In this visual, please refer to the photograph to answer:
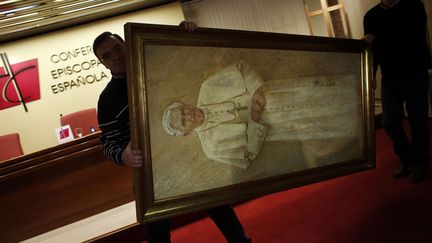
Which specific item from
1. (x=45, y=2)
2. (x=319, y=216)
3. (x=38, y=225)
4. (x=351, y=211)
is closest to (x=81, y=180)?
(x=38, y=225)

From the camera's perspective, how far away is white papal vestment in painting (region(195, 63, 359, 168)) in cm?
140

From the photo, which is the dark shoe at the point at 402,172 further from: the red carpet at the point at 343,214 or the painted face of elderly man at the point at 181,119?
the painted face of elderly man at the point at 181,119

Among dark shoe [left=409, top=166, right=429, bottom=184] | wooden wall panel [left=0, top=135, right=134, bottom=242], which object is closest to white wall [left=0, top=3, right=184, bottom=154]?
wooden wall panel [left=0, top=135, right=134, bottom=242]

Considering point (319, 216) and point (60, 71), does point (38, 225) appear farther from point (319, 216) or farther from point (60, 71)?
point (60, 71)

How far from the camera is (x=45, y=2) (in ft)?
15.7

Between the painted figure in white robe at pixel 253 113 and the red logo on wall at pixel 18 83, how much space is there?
5.48 metres

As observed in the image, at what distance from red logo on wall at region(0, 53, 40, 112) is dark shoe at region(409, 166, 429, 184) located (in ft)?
18.8

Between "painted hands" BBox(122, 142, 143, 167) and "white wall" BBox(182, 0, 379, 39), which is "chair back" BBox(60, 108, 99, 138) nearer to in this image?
"white wall" BBox(182, 0, 379, 39)

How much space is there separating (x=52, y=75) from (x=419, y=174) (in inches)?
224

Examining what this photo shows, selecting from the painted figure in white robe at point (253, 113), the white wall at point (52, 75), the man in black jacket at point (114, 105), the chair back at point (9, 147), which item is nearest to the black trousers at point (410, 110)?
the painted figure in white robe at point (253, 113)

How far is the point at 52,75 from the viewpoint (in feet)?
19.6

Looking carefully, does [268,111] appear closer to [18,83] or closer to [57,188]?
[57,188]

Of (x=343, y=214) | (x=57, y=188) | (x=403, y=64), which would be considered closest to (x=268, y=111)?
(x=343, y=214)

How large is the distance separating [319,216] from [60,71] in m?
5.22
